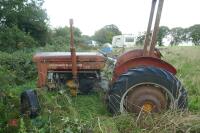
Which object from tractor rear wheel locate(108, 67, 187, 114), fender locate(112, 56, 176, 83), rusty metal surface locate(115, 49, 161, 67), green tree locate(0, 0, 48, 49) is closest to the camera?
tractor rear wheel locate(108, 67, 187, 114)

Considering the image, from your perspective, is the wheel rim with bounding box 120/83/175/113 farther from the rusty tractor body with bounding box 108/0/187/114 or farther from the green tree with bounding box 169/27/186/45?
the green tree with bounding box 169/27/186/45

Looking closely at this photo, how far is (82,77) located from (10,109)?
1.77 m

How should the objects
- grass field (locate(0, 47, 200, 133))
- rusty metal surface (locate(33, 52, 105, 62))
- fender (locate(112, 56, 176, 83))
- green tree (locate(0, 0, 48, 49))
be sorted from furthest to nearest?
green tree (locate(0, 0, 48, 49))
rusty metal surface (locate(33, 52, 105, 62))
fender (locate(112, 56, 176, 83))
grass field (locate(0, 47, 200, 133))

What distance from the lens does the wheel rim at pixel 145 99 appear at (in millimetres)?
5812

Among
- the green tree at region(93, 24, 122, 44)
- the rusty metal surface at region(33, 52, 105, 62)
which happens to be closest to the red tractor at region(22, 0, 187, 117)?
the rusty metal surface at region(33, 52, 105, 62)

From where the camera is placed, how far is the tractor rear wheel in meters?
5.75

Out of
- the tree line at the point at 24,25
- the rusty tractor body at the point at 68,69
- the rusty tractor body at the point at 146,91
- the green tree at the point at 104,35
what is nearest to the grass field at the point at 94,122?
the rusty tractor body at the point at 146,91

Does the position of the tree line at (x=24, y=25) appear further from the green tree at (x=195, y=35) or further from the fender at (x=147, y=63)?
the fender at (x=147, y=63)

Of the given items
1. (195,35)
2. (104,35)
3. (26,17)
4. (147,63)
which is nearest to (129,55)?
(147,63)

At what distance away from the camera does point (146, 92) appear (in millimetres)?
5844

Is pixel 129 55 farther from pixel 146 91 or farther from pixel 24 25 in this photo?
pixel 24 25

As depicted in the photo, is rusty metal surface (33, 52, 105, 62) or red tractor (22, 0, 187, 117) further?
rusty metal surface (33, 52, 105, 62)

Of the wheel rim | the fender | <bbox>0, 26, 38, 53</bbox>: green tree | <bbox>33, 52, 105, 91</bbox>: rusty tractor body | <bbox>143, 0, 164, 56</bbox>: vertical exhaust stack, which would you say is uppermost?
<bbox>143, 0, 164, 56</bbox>: vertical exhaust stack

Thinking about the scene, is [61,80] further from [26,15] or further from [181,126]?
[26,15]
